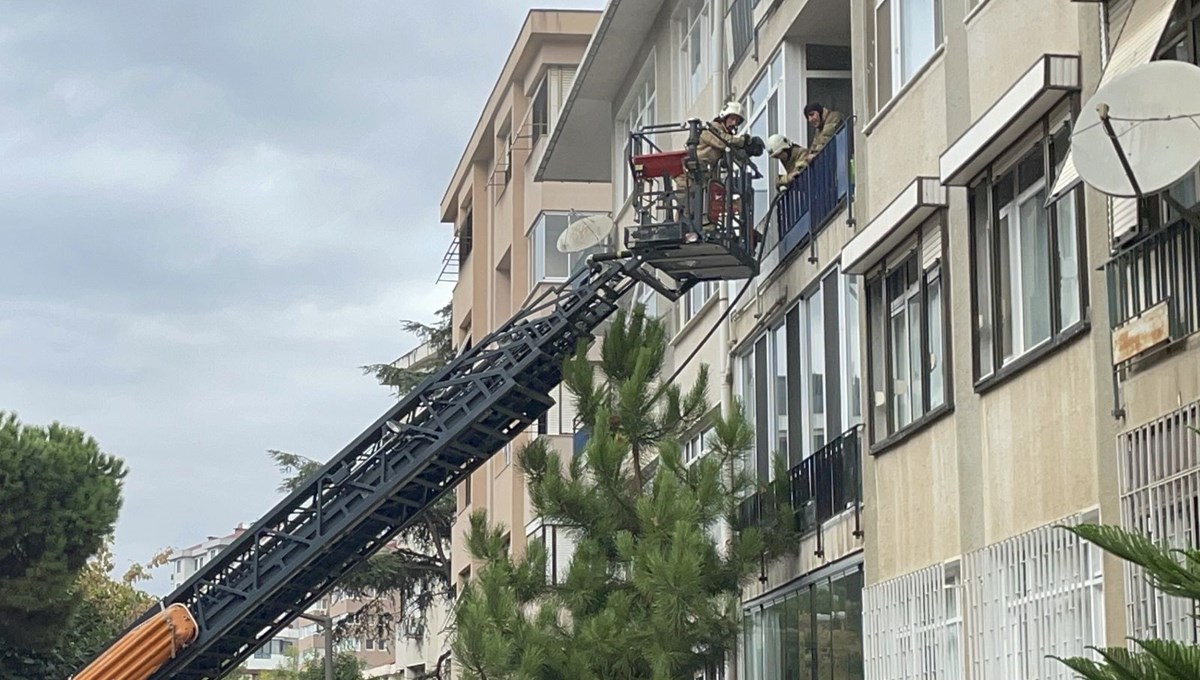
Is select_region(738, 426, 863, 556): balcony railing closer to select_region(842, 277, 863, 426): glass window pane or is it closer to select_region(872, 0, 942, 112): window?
select_region(842, 277, 863, 426): glass window pane

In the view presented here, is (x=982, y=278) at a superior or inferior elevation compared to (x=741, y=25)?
inferior

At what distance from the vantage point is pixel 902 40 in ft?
60.3

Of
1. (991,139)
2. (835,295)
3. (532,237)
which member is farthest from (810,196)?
(532,237)

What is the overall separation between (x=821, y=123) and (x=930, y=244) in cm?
502

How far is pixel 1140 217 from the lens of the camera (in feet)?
40.8

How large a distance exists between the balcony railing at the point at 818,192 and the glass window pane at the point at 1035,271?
5319 mm

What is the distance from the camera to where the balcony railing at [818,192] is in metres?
20.7

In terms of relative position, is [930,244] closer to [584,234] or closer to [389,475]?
[389,475]

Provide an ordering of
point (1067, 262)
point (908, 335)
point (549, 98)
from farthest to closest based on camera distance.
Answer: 1. point (549, 98)
2. point (908, 335)
3. point (1067, 262)

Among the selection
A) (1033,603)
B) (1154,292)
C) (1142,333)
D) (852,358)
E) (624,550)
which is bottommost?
(1033,603)

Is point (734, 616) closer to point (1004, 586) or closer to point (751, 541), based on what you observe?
point (751, 541)

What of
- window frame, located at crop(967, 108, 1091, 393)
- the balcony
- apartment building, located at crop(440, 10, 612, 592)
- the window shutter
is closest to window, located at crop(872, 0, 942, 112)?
the window shutter

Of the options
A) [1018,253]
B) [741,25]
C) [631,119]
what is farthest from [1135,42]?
[631,119]

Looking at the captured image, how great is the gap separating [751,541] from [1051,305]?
710cm
